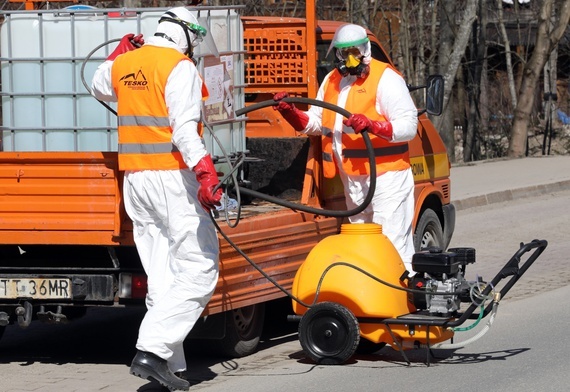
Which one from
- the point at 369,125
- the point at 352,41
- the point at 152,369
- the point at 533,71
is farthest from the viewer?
the point at 533,71

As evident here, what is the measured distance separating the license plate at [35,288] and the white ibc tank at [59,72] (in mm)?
1102

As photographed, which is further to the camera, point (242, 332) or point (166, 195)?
point (242, 332)

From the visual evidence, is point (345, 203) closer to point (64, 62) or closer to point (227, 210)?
point (227, 210)

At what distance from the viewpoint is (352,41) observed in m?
7.90

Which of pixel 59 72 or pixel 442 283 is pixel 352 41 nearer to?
pixel 442 283

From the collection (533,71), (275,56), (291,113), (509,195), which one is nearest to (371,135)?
(291,113)

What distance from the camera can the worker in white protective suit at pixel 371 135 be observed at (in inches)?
311

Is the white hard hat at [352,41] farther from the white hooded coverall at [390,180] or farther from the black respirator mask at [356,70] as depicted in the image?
the white hooded coverall at [390,180]

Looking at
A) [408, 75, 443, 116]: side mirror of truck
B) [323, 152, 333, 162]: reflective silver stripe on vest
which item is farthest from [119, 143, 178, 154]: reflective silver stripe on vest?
[408, 75, 443, 116]: side mirror of truck

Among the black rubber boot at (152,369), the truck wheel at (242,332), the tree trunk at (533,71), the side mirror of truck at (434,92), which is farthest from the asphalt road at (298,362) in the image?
the tree trunk at (533,71)

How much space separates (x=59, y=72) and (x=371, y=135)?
2.07 m

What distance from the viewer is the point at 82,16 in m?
7.81

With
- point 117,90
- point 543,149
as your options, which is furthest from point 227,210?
point 543,149

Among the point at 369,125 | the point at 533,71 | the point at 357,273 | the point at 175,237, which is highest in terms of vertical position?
the point at 533,71
